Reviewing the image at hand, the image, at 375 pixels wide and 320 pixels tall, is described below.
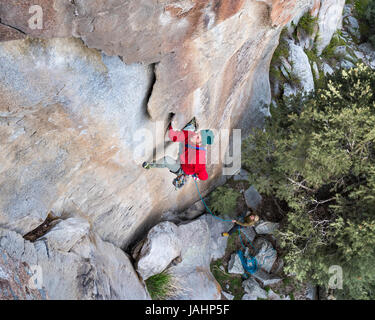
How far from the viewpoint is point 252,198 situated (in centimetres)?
1173

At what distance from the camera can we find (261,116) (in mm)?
11422

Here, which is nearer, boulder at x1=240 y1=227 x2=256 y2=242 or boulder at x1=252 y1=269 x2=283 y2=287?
boulder at x1=252 y1=269 x2=283 y2=287

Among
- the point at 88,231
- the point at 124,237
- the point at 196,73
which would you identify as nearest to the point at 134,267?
the point at 124,237

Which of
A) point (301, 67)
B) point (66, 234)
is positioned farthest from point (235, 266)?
point (301, 67)

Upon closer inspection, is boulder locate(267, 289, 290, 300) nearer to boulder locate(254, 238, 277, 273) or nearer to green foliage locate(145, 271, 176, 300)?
boulder locate(254, 238, 277, 273)

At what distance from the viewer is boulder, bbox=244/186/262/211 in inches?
459

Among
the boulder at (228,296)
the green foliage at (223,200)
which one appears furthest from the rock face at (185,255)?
the green foliage at (223,200)

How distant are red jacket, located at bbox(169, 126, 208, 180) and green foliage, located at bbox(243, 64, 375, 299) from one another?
241 centimetres

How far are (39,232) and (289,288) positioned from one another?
321 inches

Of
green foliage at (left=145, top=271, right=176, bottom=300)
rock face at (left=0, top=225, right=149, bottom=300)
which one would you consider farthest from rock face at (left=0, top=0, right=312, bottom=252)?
green foliage at (left=145, top=271, right=176, bottom=300)

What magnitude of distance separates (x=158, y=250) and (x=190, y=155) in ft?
9.76

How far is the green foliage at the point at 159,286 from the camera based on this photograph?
857 centimetres

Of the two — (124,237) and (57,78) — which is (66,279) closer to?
(124,237)

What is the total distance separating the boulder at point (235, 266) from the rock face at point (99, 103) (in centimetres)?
365
